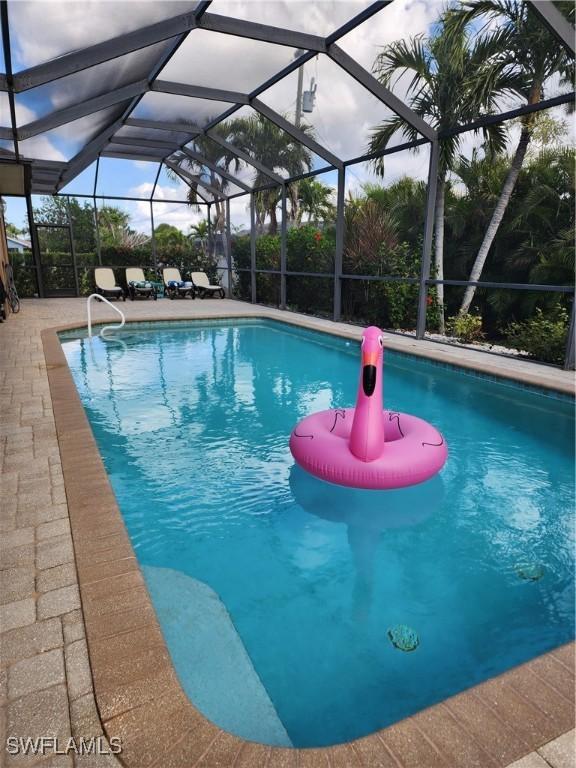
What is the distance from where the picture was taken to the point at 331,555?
104 inches

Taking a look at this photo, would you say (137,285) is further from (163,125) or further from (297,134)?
(297,134)

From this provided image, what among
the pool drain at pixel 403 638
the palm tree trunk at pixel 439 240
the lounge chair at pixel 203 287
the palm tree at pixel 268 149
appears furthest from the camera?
the lounge chair at pixel 203 287

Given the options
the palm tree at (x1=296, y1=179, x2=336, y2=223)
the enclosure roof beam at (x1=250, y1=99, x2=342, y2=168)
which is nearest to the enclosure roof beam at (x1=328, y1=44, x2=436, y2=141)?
the enclosure roof beam at (x1=250, y1=99, x2=342, y2=168)

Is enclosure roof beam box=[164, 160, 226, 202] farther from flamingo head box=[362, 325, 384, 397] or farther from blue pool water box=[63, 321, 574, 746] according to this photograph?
flamingo head box=[362, 325, 384, 397]

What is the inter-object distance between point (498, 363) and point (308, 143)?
17.1 ft

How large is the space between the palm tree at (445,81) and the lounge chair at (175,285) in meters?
7.33

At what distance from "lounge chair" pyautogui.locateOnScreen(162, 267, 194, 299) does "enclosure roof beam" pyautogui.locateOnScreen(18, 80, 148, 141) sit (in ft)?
22.1

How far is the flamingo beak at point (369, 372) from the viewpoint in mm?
2818

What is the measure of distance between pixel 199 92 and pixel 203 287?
689 centimetres

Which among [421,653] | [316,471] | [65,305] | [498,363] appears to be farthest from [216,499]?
[65,305]

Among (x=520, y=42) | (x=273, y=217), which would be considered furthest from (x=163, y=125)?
(x=273, y=217)

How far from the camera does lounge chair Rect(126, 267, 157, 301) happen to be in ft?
43.3
